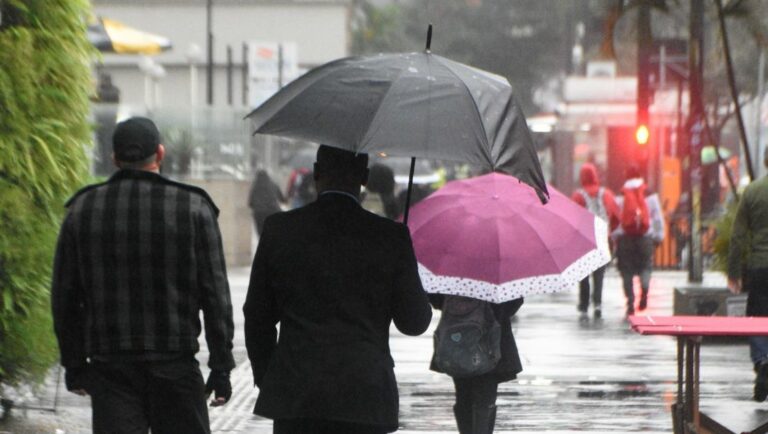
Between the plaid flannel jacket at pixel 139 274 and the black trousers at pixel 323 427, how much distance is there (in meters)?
0.80

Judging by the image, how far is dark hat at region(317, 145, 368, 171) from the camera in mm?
5730

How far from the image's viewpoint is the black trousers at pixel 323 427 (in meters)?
5.47

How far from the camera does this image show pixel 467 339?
8281mm

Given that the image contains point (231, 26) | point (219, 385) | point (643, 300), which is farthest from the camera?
point (231, 26)

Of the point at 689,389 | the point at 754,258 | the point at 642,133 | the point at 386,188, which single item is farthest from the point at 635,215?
→ the point at 689,389

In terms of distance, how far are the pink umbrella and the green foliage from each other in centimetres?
263

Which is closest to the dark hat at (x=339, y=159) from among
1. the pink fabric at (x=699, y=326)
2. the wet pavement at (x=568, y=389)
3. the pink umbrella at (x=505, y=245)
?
the pink umbrella at (x=505, y=245)

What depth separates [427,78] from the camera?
610 centimetres

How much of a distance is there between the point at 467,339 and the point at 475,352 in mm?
76

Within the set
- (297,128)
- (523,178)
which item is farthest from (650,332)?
(297,128)

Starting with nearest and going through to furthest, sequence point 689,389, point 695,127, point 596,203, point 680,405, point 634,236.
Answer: point 689,389 < point 680,405 < point 596,203 < point 634,236 < point 695,127

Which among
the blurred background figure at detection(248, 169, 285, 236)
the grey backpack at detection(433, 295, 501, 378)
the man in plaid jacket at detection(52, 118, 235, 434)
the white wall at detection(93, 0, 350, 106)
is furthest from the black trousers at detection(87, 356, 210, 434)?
the white wall at detection(93, 0, 350, 106)

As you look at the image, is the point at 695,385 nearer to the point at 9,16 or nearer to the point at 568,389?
the point at 568,389

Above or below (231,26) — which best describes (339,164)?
below
